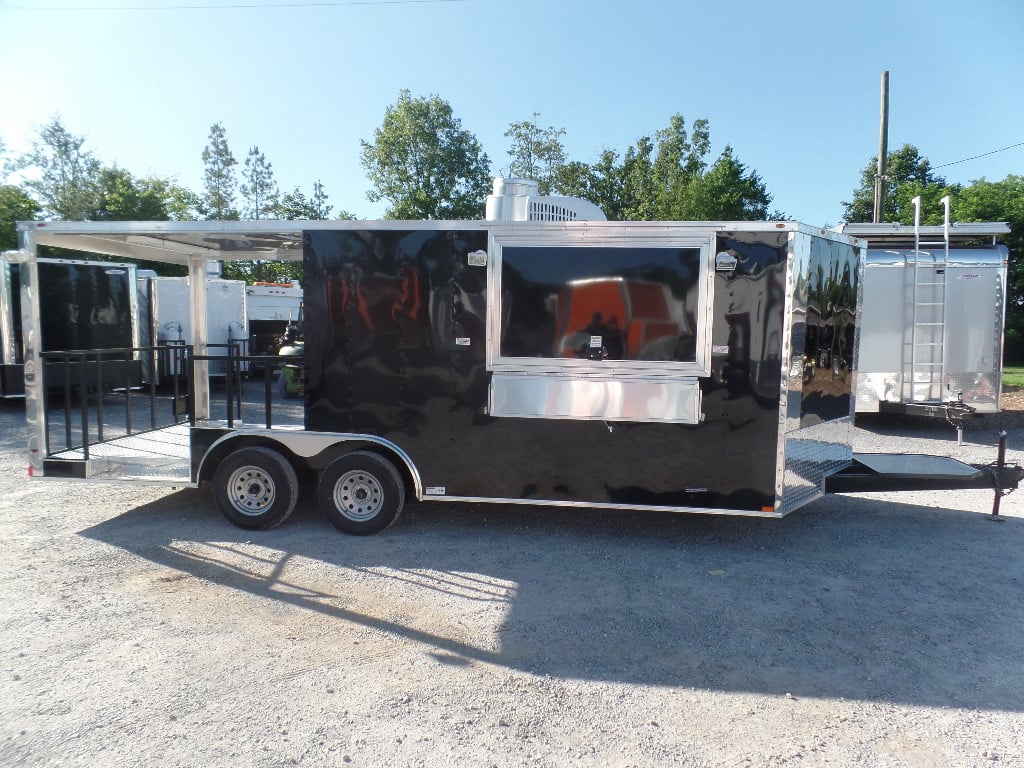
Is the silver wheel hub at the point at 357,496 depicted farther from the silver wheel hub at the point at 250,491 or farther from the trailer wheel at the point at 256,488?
the silver wheel hub at the point at 250,491

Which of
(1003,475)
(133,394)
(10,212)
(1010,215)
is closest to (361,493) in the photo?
(1003,475)

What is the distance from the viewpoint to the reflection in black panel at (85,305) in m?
12.0

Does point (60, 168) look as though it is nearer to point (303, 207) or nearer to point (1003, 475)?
point (303, 207)

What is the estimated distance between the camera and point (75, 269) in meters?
12.3

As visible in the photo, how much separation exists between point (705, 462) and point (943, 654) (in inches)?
73.8

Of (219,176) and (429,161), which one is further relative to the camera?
(219,176)

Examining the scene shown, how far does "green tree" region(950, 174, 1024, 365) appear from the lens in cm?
2503

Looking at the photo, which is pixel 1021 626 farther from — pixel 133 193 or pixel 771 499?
pixel 133 193

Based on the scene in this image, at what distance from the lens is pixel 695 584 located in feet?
16.3

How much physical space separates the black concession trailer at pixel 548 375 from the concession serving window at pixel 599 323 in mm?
14

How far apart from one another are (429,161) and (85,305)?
23396 millimetres

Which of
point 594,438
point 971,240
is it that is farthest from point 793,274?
point 971,240

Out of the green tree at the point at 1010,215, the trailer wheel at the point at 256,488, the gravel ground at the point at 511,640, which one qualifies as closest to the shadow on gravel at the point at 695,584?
the gravel ground at the point at 511,640

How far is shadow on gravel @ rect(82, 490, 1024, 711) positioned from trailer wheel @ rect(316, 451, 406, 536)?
0.52 ft
